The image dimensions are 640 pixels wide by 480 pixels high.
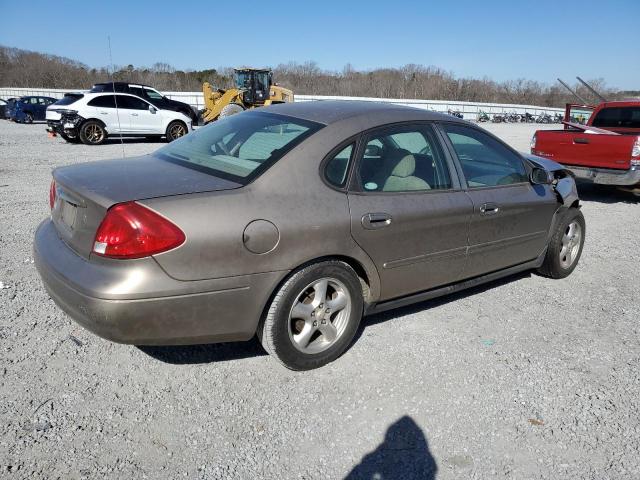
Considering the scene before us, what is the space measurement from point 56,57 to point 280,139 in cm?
6999

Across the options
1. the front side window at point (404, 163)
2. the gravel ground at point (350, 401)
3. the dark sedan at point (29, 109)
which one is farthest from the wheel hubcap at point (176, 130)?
the front side window at point (404, 163)

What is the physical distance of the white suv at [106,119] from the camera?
15.8 m

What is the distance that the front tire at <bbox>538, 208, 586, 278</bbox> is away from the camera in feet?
16.3

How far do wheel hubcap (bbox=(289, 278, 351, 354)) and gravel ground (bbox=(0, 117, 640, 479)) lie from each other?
21 centimetres

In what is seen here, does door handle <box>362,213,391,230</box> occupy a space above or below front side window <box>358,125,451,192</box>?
below

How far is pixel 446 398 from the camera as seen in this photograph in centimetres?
306

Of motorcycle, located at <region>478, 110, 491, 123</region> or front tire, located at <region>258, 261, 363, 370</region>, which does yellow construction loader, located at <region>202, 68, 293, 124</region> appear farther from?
motorcycle, located at <region>478, 110, 491, 123</region>

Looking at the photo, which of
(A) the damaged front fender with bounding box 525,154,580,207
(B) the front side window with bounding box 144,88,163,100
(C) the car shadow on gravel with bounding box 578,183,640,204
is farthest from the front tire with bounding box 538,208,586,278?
(B) the front side window with bounding box 144,88,163,100

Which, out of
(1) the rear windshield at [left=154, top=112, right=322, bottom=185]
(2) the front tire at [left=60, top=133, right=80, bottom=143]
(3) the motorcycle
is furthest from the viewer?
(3) the motorcycle

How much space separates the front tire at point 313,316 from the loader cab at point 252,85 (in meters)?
21.8

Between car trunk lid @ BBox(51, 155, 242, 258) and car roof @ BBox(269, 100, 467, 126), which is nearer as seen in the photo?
car trunk lid @ BBox(51, 155, 242, 258)

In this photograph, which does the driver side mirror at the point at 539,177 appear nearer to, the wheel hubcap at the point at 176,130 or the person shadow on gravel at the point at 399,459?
the person shadow on gravel at the point at 399,459

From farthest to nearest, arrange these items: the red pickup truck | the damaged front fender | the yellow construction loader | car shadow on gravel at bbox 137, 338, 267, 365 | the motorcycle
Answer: the motorcycle < the yellow construction loader < the red pickup truck < the damaged front fender < car shadow on gravel at bbox 137, 338, 267, 365

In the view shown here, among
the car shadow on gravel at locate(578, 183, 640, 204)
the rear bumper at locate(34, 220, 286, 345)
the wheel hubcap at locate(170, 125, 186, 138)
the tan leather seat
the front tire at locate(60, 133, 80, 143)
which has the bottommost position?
the car shadow on gravel at locate(578, 183, 640, 204)
